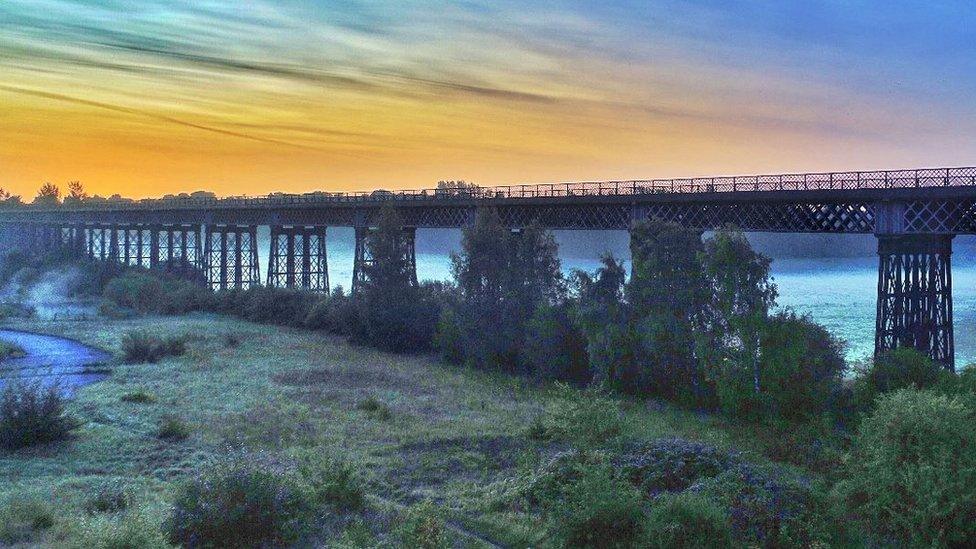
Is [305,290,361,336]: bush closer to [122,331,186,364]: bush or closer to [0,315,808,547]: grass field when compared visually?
[0,315,808,547]: grass field

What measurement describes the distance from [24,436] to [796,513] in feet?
82.5

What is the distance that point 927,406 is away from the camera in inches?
789

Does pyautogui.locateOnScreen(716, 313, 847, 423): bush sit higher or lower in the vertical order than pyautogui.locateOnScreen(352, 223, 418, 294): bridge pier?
lower

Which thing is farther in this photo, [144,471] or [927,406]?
[144,471]

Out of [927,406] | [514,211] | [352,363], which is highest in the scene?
[514,211]

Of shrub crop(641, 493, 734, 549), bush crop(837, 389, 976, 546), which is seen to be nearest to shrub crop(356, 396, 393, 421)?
shrub crop(641, 493, 734, 549)

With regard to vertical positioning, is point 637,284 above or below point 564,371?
above

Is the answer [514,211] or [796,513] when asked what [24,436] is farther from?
[514,211]

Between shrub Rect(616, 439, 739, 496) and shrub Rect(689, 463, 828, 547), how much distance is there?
3.65 ft

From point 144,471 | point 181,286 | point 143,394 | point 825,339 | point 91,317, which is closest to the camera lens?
point 144,471

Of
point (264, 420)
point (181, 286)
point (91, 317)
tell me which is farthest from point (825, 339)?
point (181, 286)

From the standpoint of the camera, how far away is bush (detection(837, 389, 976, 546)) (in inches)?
720

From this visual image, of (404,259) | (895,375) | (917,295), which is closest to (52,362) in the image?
(404,259)

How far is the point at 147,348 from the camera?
51406mm
